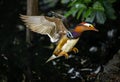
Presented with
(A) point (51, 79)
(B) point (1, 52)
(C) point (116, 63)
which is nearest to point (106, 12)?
(C) point (116, 63)

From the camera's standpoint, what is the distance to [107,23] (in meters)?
2.67

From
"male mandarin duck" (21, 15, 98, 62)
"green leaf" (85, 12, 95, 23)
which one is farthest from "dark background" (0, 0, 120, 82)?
"male mandarin duck" (21, 15, 98, 62)

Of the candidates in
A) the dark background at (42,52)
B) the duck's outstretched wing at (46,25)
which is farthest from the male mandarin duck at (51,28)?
the dark background at (42,52)

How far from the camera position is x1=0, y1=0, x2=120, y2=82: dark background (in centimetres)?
209

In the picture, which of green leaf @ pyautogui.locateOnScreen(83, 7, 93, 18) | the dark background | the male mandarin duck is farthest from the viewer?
the dark background

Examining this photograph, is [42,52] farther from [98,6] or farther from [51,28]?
[51,28]

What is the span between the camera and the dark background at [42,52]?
82.4 inches

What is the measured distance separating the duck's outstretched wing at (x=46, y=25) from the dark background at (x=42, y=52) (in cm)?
63

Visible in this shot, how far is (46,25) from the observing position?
147cm

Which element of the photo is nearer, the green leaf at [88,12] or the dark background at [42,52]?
the green leaf at [88,12]

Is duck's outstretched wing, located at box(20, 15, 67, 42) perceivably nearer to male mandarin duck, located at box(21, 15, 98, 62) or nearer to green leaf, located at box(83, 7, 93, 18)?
male mandarin duck, located at box(21, 15, 98, 62)

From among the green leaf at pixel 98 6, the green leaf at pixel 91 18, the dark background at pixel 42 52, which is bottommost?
the dark background at pixel 42 52

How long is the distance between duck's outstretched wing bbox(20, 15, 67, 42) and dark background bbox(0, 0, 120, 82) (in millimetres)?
630

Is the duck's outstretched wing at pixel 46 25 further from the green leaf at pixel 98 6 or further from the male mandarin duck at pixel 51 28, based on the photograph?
the green leaf at pixel 98 6
